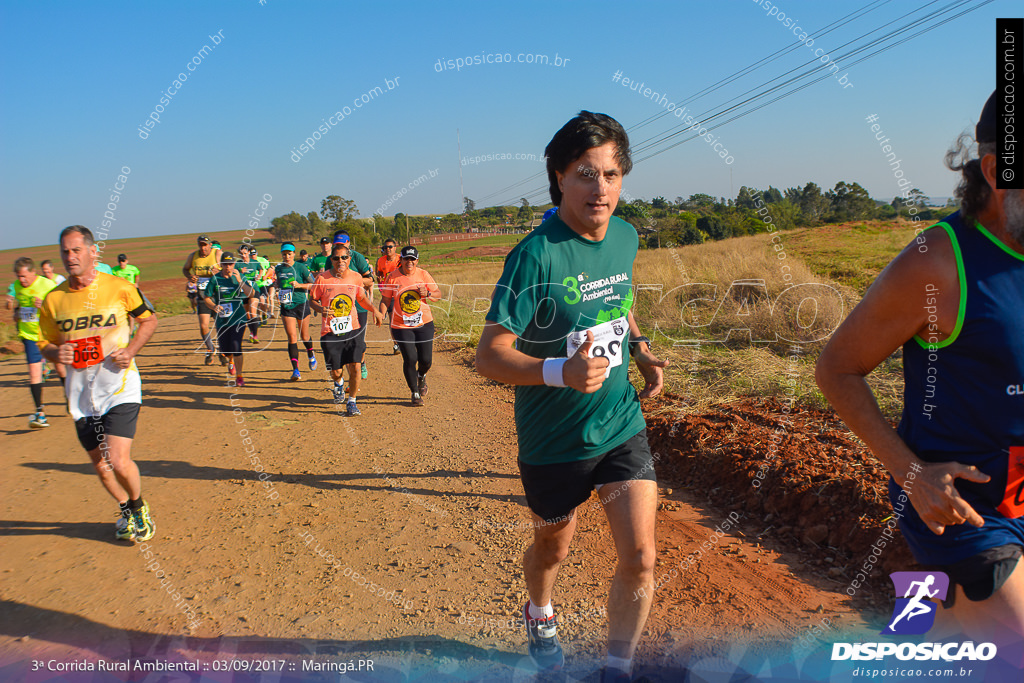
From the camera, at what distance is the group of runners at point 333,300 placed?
26.8 feet

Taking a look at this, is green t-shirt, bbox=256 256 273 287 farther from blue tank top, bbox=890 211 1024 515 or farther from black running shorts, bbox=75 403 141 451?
blue tank top, bbox=890 211 1024 515

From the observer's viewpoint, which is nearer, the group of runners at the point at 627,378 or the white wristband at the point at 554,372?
the group of runners at the point at 627,378

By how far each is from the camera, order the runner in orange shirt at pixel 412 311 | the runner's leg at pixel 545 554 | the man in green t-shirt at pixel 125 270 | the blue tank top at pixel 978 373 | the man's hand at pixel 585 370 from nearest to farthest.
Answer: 1. the blue tank top at pixel 978 373
2. the man's hand at pixel 585 370
3. the runner's leg at pixel 545 554
4. the runner in orange shirt at pixel 412 311
5. the man in green t-shirt at pixel 125 270

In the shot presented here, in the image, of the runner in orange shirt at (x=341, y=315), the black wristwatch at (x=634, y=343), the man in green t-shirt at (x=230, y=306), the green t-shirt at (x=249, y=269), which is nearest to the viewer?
the black wristwatch at (x=634, y=343)

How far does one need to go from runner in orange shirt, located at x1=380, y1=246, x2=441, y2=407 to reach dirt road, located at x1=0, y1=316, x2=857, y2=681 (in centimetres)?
123

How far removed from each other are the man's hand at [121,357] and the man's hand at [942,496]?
4899mm

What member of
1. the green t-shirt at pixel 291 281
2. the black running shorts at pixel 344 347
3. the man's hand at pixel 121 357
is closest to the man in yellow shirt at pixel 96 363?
the man's hand at pixel 121 357

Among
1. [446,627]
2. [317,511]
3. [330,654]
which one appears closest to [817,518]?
[446,627]

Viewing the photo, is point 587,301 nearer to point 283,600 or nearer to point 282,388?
point 283,600

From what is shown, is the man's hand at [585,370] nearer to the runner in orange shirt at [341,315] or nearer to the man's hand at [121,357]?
the man's hand at [121,357]

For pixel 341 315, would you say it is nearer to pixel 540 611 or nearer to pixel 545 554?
pixel 540 611

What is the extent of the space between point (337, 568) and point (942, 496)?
370 cm

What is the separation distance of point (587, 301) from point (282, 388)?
8.52m

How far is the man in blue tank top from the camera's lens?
5.48 feet
